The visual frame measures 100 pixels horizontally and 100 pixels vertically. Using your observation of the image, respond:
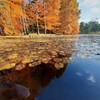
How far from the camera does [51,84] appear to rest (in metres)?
4.35

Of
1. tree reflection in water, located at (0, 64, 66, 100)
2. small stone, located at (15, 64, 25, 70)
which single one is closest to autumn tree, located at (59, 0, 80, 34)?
small stone, located at (15, 64, 25, 70)

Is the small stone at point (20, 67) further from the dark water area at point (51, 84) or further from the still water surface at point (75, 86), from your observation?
the still water surface at point (75, 86)

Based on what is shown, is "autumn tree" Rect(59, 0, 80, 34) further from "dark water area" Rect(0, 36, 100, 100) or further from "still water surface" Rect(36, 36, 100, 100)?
"still water surface" Rect(36, 36, 100, 100)

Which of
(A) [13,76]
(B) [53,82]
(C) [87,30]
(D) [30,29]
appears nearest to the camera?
(B) [53,82]

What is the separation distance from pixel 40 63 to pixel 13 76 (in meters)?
1.75

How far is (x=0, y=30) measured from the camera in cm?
2164

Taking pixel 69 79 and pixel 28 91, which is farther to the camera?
pixel 69 79

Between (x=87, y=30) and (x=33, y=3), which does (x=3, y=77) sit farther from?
(x=87, y=30)

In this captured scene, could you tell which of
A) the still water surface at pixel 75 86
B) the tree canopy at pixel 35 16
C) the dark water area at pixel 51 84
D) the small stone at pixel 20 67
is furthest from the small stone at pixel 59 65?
the tree canopy at pixel 35 16

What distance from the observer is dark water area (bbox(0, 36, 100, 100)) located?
3.61 metres

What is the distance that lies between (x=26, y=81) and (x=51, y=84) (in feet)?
1.90

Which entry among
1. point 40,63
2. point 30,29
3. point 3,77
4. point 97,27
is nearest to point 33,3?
point 30,29

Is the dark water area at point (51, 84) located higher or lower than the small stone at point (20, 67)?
higher

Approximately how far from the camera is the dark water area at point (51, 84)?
361 cm
